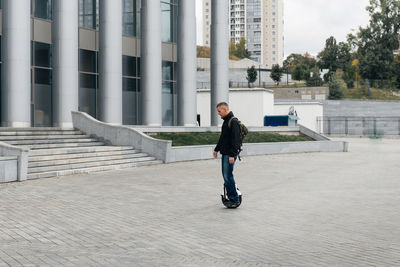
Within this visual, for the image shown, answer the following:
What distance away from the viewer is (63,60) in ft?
75.4

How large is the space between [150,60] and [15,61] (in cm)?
851

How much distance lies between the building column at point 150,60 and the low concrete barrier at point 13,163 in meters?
14.5

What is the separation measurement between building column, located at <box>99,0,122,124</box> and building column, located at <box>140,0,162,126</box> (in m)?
2.22

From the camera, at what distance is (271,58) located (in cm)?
Answer: 17350

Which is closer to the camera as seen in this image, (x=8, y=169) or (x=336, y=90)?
(x=8, y=169)

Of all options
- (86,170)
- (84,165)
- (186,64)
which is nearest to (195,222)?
(86,170)

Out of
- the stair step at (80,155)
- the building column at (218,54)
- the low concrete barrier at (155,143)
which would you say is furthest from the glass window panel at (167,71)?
the stair step at (80,155)

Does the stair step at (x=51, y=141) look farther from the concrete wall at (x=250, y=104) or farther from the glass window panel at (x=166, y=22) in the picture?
the concrete wall at (x=250, y=104)

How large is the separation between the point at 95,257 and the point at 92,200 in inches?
176

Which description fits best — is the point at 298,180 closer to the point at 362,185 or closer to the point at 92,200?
the point at 362,185

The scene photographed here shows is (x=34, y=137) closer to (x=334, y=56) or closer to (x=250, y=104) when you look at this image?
(x=250, y=104)

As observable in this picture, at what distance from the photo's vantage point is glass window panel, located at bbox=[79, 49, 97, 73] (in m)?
27.2

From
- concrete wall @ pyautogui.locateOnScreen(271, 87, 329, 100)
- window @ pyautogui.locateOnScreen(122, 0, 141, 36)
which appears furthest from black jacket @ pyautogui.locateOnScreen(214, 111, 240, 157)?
concrete wall @ pyautogui.locateOnScreen(271, 87, 329, 100)

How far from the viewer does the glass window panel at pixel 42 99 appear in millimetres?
24766
